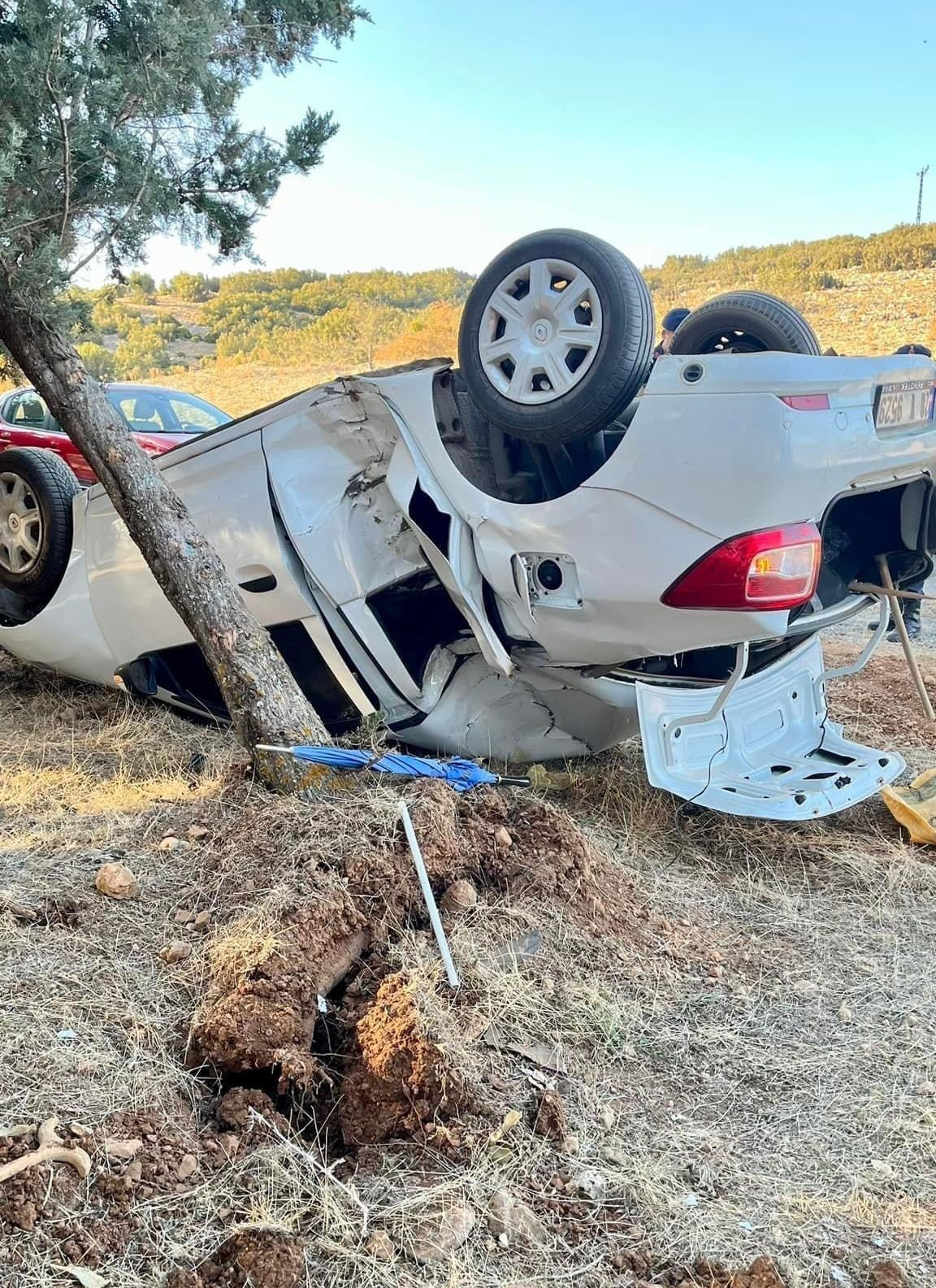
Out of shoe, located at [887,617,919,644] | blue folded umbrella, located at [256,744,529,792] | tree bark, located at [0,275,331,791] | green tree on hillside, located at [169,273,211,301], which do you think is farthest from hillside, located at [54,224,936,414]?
blue folded umbrella, located at [256,744,529,792]

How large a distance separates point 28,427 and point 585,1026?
9004mm

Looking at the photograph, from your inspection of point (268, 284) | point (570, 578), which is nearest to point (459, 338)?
point (570, 578)

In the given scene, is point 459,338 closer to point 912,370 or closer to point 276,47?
point 912,370

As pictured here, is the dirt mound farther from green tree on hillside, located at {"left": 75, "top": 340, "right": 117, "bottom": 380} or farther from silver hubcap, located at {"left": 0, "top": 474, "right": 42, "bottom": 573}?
silver hubcap, located at {"left": 0, "top": 474, "right": 42, "bottom": 573}

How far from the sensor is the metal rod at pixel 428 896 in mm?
2732

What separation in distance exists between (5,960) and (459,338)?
2.55 meters

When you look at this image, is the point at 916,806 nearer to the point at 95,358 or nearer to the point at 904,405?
the point at 904,405

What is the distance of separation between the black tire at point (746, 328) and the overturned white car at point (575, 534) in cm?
1

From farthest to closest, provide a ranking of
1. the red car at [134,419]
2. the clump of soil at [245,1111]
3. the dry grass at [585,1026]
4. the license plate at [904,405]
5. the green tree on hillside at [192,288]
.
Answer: the green tree on hillside at [192,288] → the red car at [134,419] → the license plate at [904,405] → the clump of soil at [245,1111] → the dry grass at [585,1026]

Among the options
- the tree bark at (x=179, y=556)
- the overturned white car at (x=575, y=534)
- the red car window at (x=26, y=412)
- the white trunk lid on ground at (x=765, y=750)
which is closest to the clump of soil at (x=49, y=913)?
the tree bark at (x=179, y=556)

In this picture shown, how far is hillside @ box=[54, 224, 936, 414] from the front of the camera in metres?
32.5

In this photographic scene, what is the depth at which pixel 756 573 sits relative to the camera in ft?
10.6

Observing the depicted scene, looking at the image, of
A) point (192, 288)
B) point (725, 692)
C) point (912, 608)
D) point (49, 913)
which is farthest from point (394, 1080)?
point (192, 288)

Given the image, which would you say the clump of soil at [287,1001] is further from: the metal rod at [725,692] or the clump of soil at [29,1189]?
the metal rod at [725,692]
